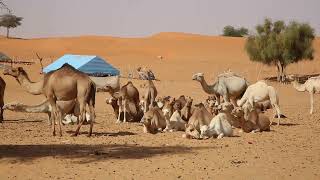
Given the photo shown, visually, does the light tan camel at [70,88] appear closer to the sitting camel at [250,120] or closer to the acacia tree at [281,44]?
the sitting camel at [250,120]

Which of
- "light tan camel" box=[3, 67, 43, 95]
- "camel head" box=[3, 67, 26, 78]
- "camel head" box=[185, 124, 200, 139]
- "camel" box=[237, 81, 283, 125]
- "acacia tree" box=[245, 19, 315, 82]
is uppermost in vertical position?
"acacia tree" box=[245, 19, 315, 82]

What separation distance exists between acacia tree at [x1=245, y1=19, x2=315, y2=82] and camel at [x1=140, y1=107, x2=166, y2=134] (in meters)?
32.4

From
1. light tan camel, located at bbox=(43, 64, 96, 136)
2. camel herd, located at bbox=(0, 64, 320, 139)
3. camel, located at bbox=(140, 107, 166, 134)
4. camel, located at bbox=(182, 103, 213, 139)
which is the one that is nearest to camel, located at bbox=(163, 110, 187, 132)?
camel herd, located at bbox=(0, 64, 320, 139)

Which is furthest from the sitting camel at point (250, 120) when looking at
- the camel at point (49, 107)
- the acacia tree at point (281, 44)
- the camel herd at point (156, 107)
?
the acacia tree at point (281, 44)

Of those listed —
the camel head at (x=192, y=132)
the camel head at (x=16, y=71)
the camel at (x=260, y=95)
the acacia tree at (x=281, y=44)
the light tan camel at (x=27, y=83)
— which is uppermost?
the acacia tree at (x=281, y=44)

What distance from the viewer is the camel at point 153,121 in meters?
15.2

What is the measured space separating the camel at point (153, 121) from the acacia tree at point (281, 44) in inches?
1275

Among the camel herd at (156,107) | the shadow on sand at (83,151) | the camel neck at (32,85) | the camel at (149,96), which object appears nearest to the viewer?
the shadow on sand at (83,151)

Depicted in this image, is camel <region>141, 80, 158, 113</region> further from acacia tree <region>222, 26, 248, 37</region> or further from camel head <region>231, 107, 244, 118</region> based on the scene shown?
acacia tree <region>222, 26, 248, 37</region>

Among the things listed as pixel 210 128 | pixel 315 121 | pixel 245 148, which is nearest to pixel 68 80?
pixel 210 128

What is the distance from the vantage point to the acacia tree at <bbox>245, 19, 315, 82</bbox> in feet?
156

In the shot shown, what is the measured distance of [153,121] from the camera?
15.3 m

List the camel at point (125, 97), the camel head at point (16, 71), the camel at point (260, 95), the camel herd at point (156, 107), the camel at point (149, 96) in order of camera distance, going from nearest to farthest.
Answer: the camel herd at point (156, 107)
the camel head at point (16, 71)
the camel at point (260, 95)
the camel at point (125, 97)
the camel at point (149, 96)

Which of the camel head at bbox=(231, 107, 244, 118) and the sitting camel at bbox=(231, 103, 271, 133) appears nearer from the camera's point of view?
the camel head at bbox=(231, 107, 244, 118)
